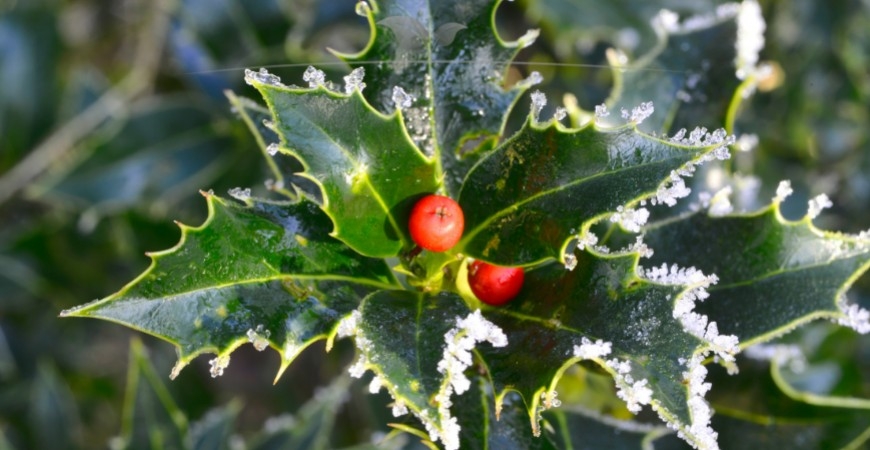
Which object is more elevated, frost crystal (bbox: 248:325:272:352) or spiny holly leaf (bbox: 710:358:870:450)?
spiny holly leaf (bbox: 710:358:870:450)

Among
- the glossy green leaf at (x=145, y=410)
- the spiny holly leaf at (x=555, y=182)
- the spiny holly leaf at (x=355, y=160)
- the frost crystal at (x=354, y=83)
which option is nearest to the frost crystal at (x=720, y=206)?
the spiny holly leaf at (x=555, y=182)

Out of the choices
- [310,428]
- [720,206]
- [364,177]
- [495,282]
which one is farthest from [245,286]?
[310,428]

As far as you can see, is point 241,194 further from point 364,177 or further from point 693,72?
point 693,72

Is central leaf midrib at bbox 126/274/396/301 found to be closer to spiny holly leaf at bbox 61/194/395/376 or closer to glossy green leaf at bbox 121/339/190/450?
spiny holly leaf at bbox 61/194/395/376

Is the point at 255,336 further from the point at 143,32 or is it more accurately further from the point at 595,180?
the point at 143,32

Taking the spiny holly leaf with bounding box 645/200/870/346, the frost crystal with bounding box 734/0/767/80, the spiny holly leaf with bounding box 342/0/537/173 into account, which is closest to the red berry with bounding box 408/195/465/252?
the spiny holly leaf with bounding box 342/0/537/173

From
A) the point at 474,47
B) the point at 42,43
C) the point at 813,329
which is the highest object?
the point at 42,43

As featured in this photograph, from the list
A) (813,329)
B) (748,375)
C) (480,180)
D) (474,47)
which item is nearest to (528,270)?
(480,180)
